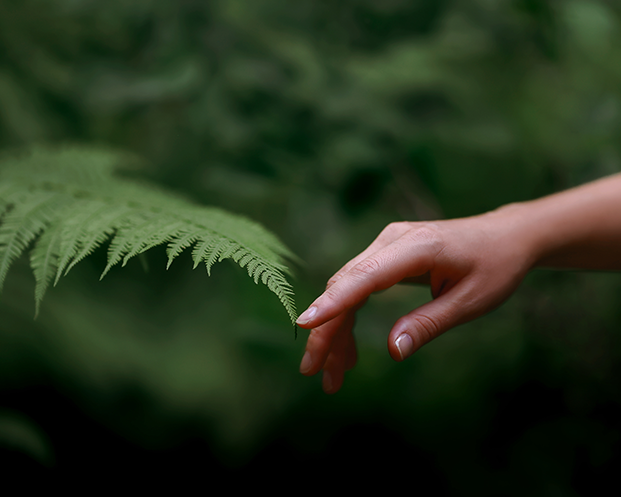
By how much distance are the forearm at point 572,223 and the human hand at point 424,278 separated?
2 centimetres

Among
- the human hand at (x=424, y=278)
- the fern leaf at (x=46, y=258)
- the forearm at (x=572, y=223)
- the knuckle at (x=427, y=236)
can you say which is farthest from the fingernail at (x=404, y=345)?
the fern leaf at (x=46, y=258)

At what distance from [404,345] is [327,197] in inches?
29.6

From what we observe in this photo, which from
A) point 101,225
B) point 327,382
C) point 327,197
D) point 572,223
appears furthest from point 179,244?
point 327,197

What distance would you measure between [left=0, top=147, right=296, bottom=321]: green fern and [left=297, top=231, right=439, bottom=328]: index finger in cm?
3

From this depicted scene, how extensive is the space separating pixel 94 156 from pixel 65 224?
35 cm

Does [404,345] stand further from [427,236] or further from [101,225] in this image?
[101,225]

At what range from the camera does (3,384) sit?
2.64 ft

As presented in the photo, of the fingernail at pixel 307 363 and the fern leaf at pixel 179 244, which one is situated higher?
the fern leaf at pixel 179 244

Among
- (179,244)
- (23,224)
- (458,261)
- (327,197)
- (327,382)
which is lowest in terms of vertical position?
(327,382)

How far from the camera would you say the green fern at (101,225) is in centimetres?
50

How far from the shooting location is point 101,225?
23.9 inches

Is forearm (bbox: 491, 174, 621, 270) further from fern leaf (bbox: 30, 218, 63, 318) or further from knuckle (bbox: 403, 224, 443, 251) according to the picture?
fern leaf (bbox: 30, 218, 63, 318)

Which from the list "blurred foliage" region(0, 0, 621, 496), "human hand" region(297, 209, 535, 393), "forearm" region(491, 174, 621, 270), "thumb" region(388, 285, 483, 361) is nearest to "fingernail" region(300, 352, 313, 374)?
"human hand" region(297, 209, 535, 393)

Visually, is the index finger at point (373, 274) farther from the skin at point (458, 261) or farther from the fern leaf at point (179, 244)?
the fern leaf at point (179, 244)
